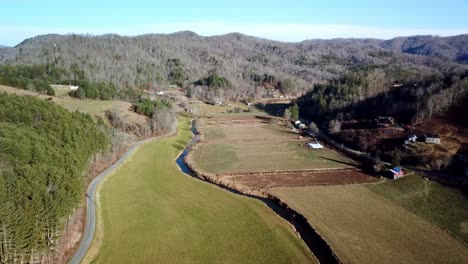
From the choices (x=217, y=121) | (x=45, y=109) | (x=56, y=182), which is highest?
(x=45, y=109)

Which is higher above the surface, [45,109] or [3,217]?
[45,109]

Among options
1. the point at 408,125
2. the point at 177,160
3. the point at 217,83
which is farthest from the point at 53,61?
the point at 408,125

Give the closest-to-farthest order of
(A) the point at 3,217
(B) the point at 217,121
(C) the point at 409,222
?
(A) the point at 3,217, (C) the point at 409,222, (B) the point at 217,121


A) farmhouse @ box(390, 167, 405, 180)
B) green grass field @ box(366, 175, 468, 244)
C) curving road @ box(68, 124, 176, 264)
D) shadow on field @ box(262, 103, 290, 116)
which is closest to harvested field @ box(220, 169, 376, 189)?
farmhouse @ box(390, 167, 405, 180)

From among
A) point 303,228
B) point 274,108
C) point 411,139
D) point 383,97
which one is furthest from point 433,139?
point 274,108

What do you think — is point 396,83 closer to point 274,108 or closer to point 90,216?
point 274,108

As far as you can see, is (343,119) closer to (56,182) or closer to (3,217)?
(56,182)
